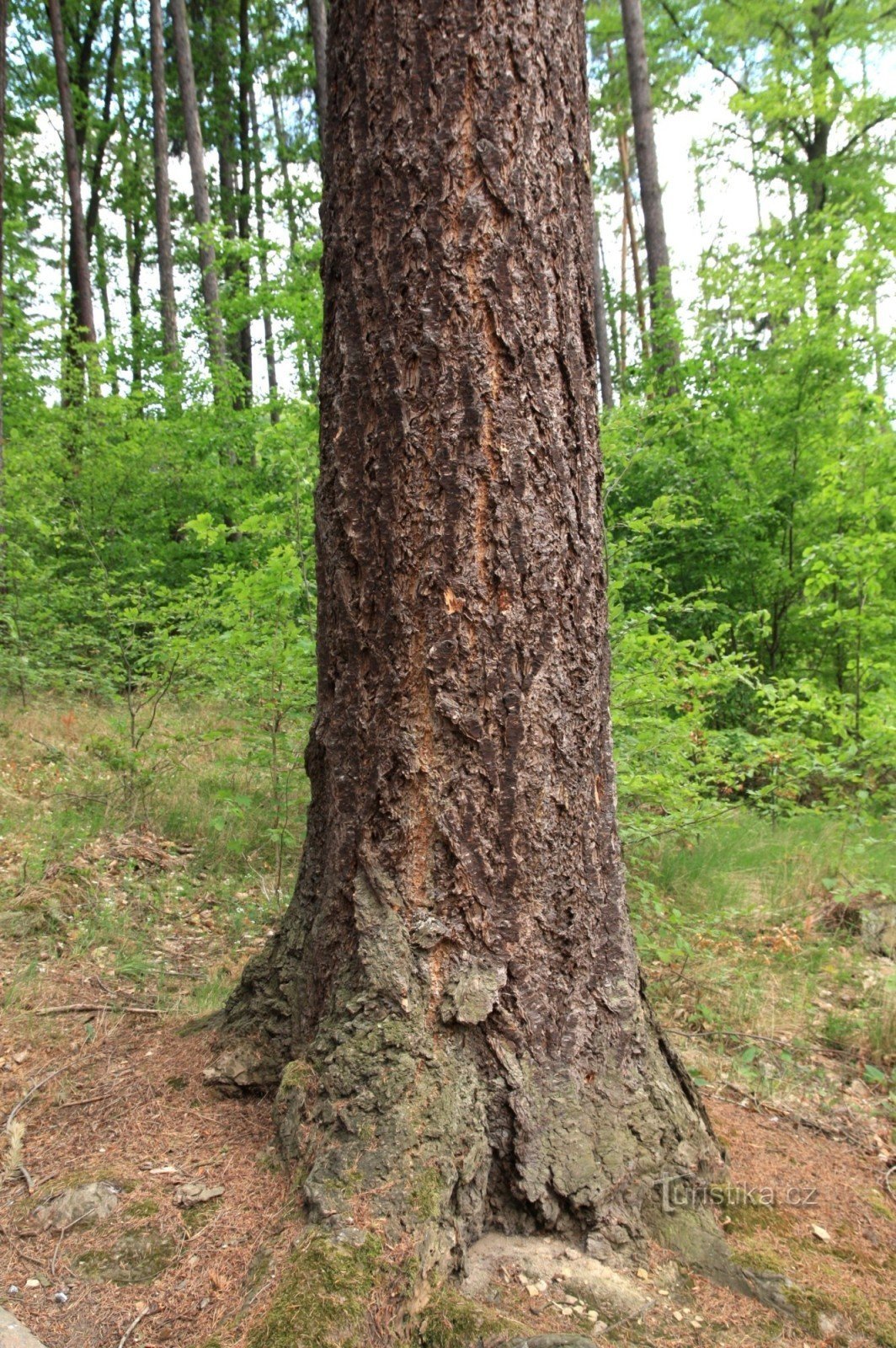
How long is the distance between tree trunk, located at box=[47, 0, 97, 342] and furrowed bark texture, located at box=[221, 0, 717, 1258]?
667 inches

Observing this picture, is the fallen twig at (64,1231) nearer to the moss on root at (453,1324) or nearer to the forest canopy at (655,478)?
the moss on root at (453,1324)

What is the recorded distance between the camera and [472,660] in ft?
6.96

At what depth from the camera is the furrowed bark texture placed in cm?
207

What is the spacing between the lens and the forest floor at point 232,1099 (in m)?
1.85

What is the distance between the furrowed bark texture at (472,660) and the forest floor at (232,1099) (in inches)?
9.7

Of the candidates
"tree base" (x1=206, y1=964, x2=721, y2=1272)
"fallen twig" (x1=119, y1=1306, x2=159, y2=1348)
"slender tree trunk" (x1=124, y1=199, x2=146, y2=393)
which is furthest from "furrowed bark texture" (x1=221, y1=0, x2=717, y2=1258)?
"slender tree trunk" (x1=124, y1=199, x2=146, y2=393)

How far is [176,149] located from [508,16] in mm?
25665

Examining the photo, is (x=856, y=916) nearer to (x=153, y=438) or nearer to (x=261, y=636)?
(x=261, y=636)

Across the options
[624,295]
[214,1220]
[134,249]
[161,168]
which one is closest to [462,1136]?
[214,1220]

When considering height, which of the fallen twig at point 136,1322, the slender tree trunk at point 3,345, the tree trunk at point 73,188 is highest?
the tree trunk at point 73,188

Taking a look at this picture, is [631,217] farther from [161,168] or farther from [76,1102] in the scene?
[76,1102]

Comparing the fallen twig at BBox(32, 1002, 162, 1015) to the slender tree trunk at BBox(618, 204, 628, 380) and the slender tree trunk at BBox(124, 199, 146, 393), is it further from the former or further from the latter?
the slender tree trunk at BBox(618, 204, 628, 380)

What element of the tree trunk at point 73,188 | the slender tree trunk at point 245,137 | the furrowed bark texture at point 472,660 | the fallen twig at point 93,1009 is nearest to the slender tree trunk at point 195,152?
the tree trunk at point 73,188

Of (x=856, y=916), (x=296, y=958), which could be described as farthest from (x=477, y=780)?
(x=856, y=916)
